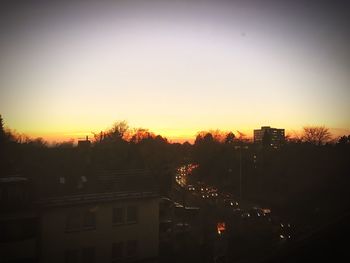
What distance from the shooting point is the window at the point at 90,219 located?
9.39 metres

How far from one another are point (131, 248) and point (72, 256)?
1973mm

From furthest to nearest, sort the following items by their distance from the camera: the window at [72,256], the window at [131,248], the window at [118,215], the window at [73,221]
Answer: the window at [131,248] < the window at [118,215] < the window at [73,221] < the window at [72,256]

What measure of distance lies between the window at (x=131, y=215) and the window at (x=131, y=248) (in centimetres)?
68

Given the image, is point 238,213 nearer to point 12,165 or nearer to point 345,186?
point 345,186

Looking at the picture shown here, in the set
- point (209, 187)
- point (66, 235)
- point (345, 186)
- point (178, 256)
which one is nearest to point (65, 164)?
point (66, 235)

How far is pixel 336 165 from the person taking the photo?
74.8 feet

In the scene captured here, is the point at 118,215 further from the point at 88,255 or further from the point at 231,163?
the point at 231,163

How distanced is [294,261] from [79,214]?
8146 millimetres

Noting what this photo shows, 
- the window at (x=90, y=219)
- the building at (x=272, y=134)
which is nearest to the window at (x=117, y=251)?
the window at (x=90, y=219)

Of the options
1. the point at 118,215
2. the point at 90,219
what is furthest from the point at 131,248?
the point at 90,219

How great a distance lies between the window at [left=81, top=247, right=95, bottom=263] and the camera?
9.23 meters

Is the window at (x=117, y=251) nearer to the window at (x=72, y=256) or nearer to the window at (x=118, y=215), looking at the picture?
the window at (x=118, y=215)

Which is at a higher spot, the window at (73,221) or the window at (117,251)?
the window at (73,221)

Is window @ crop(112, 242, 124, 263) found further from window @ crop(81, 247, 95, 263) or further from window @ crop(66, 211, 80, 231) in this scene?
window @ crop(66, 211, 80, 231)
